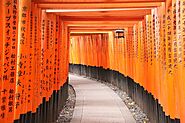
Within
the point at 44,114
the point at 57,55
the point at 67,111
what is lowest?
the point at 67,111

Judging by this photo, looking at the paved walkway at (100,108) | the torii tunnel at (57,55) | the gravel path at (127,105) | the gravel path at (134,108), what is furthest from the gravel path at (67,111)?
the gravel path at (134,108)

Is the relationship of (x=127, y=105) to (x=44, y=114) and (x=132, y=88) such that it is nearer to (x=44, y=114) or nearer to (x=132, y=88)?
(x=132, y=88)

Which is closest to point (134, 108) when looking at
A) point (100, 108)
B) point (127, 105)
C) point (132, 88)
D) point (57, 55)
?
point (127, 105)

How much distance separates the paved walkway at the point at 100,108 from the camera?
14000 millimetres

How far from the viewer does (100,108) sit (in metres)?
16.7

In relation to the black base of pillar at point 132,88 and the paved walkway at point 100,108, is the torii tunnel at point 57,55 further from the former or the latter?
the paved walkway at point 100,108

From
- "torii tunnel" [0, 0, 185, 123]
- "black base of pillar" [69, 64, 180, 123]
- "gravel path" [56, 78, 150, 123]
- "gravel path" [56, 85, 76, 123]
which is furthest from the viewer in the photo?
"gravel path" [56, 85, 76, 123]

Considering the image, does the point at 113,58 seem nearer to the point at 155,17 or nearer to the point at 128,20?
the point at 128,20

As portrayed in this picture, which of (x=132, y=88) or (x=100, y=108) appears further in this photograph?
(x=132, y=88)

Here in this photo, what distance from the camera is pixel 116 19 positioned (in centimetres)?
1432

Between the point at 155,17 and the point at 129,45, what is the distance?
781 centimetres

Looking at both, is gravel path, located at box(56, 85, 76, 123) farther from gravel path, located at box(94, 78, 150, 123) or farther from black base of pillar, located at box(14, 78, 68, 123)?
gravel path, located at box(94, 78, 150, 123)

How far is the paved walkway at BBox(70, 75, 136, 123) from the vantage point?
14.0 meters

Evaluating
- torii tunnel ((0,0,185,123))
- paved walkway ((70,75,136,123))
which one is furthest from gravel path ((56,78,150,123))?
torii tunnel ((0,0,185,123))
